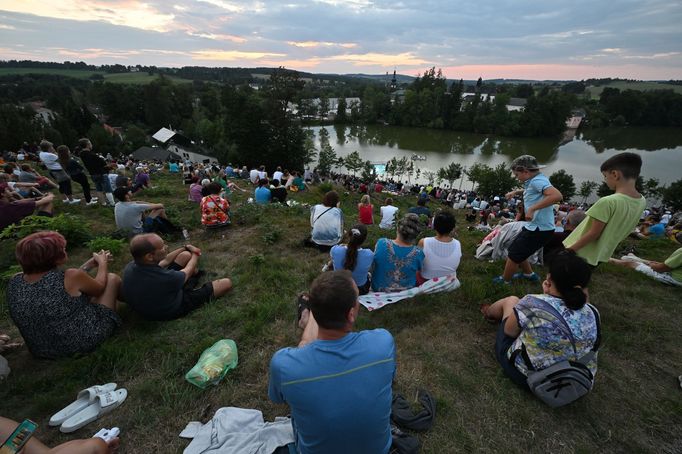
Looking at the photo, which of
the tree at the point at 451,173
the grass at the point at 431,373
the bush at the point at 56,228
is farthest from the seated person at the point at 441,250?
the tree at the point at 451,173

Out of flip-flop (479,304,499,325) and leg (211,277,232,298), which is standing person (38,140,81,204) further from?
flip-flop (479,304,499,325)

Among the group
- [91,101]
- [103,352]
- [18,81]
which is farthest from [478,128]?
[18,81]

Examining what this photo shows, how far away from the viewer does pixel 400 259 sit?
361 centimetres

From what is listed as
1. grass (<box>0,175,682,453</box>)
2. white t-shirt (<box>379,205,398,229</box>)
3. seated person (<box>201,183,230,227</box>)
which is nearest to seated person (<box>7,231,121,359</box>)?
grass (<box>0,175,682,453</box>)

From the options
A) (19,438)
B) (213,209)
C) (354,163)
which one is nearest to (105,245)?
(213,209)

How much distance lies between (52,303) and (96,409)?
0.94m

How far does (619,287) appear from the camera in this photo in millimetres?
4301

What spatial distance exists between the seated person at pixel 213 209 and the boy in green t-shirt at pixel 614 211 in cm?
545

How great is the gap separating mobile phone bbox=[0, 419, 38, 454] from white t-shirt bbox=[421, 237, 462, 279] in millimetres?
3465

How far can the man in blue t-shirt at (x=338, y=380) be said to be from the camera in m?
1.42

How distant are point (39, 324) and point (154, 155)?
3938cm

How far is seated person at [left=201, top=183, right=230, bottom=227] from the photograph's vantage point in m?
5.74

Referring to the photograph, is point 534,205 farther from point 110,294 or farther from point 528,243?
point 110,294

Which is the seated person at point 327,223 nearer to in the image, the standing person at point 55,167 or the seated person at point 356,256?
the seated person at point 356,256
